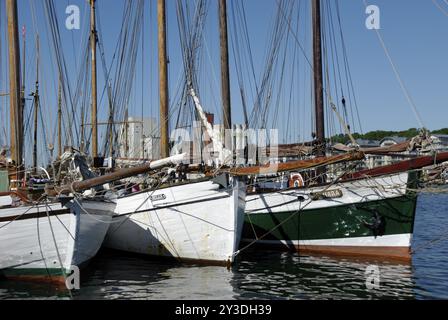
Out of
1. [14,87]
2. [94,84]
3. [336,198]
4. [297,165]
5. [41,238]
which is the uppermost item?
[94,84]

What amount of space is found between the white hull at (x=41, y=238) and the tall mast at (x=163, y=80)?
5.30 metres

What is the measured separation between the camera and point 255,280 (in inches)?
587

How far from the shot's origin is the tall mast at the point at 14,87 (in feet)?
57.9

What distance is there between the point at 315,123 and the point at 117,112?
11621 mm

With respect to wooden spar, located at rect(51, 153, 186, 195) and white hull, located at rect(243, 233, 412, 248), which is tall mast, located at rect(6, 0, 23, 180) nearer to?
wooden spar, located at rect(51, 153, 186, 195)

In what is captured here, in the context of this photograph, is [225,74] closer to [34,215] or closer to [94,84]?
[94,84]

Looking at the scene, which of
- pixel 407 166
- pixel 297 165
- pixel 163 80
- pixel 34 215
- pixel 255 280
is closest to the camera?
pixel 34 215

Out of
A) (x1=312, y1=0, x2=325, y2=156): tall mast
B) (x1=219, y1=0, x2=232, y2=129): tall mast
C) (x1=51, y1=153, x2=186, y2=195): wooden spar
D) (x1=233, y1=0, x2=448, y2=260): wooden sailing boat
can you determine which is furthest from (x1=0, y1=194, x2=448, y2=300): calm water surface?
(x1=219, y1=0, x2=232, y2=129): tall mast

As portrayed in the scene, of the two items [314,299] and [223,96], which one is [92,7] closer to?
[223,96]

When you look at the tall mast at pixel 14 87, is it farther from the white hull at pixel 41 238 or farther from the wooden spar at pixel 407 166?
the wooden spar at pixel 407 166

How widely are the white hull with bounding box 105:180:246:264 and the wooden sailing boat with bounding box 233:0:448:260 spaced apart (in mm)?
1325

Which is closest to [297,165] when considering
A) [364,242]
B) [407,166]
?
[407,166]

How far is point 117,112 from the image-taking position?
29.0m

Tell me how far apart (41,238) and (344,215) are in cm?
1039
